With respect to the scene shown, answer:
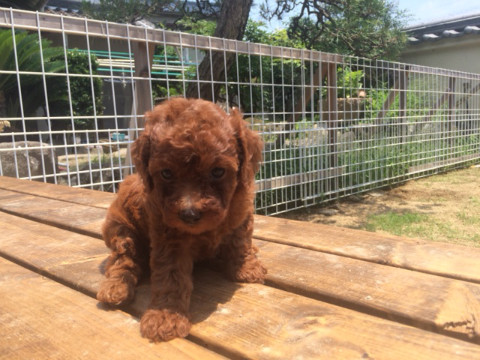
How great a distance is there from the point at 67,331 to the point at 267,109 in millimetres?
5873

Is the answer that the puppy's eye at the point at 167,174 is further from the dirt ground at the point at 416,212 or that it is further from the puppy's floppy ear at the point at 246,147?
the dirt ground at the point at 416,212

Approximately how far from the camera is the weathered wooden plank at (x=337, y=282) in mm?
1126

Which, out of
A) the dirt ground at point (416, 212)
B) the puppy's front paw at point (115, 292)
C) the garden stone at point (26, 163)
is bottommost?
the dirt ground at point (416, 212)

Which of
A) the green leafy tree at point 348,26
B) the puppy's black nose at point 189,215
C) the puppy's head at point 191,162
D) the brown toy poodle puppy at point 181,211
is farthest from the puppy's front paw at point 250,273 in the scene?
the green leafy tree at point 348,26

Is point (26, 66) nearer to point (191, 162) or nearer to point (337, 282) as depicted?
point (191, 162)

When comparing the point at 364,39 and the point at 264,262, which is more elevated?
the point at 364,39

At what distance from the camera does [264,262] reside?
1.59 m

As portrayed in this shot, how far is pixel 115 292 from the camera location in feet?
4.09

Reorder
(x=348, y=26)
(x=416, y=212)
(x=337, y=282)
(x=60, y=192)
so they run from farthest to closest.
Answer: (x=348, y=26)
(x=416, y=212)
(x=60, y=192)
(x=337, y=282)

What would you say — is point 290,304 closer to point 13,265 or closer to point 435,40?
point 13,265

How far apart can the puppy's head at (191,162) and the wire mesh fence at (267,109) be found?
7.04 feet

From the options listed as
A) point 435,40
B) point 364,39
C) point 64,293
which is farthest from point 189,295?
point 435,40

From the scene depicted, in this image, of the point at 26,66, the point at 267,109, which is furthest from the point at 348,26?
the point at 26,66

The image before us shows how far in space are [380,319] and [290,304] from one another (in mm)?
262
